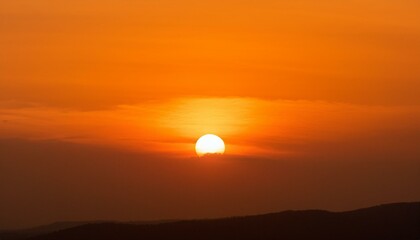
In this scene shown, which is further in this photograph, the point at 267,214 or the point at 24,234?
the point at 24,234

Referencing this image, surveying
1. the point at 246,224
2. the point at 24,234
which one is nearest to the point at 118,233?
the point at 246,224

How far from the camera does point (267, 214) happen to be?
50188 mm

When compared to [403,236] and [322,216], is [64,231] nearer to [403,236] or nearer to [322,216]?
[322,216]

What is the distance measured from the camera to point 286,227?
1884 inches

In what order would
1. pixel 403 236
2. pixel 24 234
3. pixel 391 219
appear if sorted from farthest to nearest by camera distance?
1. pixel 24 234
2. pixel 391 219
3. pixel 403 236

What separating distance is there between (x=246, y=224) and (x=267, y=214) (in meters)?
2.01

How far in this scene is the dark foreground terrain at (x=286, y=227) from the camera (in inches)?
1821

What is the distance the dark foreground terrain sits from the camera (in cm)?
4625

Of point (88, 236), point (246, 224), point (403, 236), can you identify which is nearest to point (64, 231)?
point (88, 236)

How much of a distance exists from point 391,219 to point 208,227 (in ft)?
26.0

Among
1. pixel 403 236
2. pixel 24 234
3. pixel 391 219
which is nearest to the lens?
pixel 403 236

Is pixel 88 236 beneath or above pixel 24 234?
beneath

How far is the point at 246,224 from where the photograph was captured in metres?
48.5

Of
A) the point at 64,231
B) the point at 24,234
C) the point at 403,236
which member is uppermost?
the point at 24,234
